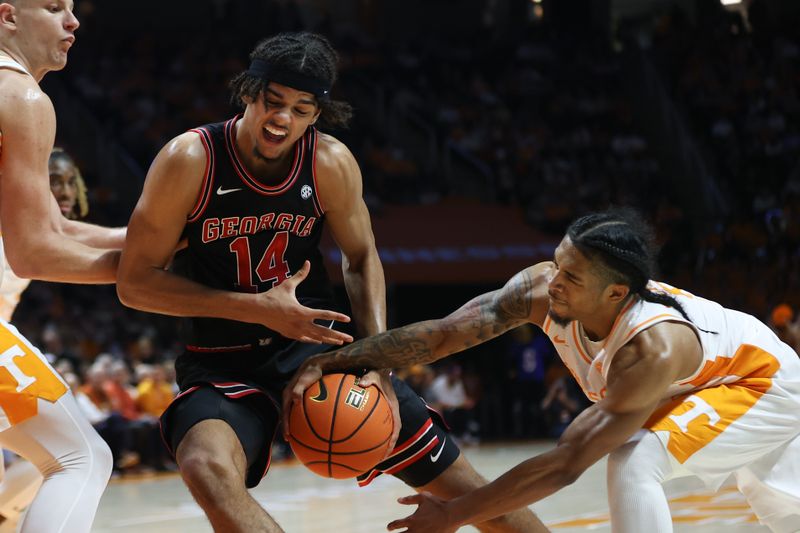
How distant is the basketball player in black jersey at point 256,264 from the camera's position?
355 cm

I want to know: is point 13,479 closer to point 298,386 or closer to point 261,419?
point 261,419

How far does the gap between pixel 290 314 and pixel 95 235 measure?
1132 mm

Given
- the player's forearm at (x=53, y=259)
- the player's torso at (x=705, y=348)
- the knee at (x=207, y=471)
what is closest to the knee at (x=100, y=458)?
the knee at (x=207, y=471)

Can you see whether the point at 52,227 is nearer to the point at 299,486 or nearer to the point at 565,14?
the point at 299,486

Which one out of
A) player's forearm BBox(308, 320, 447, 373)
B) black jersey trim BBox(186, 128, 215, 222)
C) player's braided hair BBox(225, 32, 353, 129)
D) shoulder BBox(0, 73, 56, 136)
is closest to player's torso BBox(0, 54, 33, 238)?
shoulder BBox(0, 73, 56, 136)

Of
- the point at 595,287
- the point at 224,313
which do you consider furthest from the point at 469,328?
the point at 224,313

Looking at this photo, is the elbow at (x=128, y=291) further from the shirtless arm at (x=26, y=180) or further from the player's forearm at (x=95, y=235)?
the player's forearm at (x=95, y=235)

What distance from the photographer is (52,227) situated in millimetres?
3303

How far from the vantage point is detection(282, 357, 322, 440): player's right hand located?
365 centimetres

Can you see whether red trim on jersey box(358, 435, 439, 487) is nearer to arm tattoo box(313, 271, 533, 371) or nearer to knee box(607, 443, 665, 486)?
arm tattoo box(313, 271, 533, 371)

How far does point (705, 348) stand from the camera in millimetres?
3631

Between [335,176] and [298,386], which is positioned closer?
[298,386]

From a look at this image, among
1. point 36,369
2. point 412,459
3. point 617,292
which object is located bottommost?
point 412,459

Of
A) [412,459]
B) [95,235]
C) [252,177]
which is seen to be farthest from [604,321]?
[95,235]
